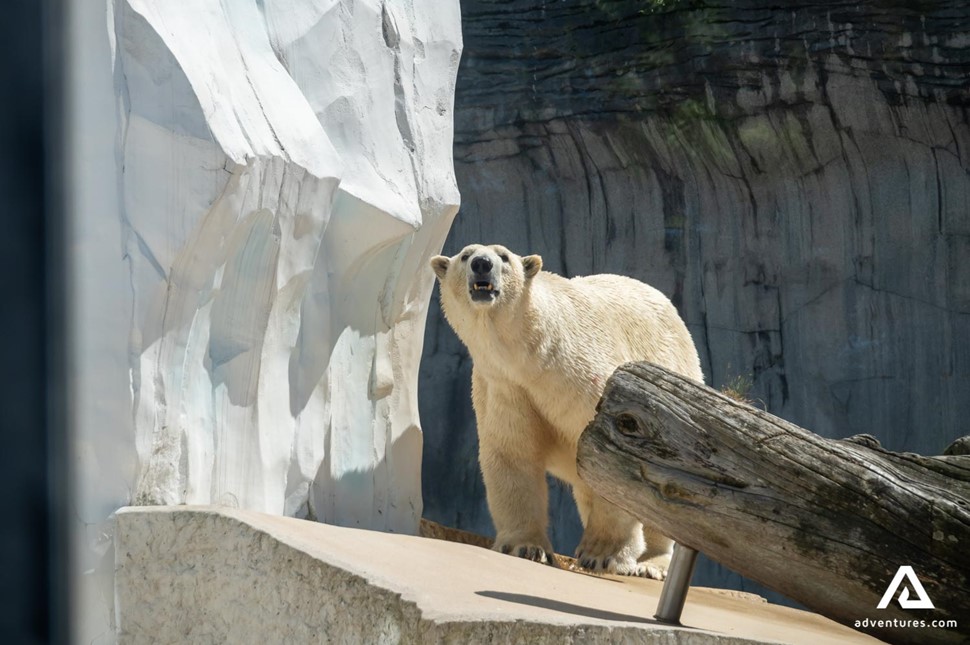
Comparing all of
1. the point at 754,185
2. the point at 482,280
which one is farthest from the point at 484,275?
the point at 754,185

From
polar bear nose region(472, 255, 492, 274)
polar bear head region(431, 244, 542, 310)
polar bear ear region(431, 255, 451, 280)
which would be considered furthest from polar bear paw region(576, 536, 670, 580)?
polar bear ear region(431, 255, 451, 280)

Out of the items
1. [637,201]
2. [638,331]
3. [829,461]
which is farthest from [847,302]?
[829,461]

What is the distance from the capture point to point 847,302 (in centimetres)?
1077

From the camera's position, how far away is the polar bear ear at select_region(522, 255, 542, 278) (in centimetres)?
616

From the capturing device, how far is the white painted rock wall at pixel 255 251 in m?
4.58

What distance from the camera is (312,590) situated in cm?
417

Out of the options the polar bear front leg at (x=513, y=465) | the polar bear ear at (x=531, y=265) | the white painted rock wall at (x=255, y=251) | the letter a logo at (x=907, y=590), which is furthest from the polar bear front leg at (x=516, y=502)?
the letter a logo at (x=907, y=590)

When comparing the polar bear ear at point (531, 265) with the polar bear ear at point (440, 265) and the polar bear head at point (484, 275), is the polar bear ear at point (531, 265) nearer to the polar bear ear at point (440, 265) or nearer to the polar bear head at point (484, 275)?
the polar bear head at point (484, 275)

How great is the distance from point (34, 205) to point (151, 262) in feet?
3.47

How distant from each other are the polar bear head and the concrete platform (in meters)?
1.55

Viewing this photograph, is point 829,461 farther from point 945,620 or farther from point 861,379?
point 861,379

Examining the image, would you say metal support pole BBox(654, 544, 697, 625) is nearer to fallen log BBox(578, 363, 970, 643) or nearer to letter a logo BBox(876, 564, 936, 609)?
fallen log BBox(578, 363, 970, 643)

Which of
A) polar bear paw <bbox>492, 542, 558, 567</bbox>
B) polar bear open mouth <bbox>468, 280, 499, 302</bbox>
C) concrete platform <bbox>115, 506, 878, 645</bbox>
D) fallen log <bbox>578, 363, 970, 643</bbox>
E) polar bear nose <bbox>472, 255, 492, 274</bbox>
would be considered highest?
polar bear nose <bbox>472, 255, 492, 274</bbox>

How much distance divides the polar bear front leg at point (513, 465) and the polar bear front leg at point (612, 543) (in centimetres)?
25
